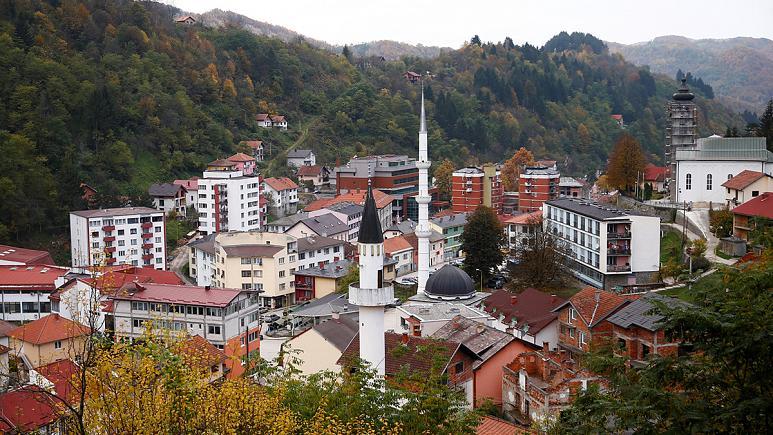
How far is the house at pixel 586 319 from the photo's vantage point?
20.2 m

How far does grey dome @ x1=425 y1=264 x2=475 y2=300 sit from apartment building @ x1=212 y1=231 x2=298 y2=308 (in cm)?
931

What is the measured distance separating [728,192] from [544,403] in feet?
67.9

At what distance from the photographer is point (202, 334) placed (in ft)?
→ 86.0

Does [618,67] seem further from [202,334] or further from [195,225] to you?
[202,334]

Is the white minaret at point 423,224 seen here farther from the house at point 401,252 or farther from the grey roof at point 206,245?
the grey roof at point 206,245

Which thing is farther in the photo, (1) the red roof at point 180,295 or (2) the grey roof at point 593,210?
(2) the grey roof at point 593,210

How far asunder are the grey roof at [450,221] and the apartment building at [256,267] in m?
11.2

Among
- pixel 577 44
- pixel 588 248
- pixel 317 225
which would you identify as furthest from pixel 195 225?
pixel 577 44

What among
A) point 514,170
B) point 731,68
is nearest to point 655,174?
point 514,170

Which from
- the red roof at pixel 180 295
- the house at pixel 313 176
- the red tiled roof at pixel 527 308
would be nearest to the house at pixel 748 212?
the red tiled roof at pixel 527 308

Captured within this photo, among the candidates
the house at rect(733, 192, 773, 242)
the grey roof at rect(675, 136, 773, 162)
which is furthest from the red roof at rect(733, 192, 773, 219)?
the grey roof at rect(675, 136, 773, 162)

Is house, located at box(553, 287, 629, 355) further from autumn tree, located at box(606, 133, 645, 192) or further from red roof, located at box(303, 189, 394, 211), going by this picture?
red roof, located at box(303, 189, 394, 211)

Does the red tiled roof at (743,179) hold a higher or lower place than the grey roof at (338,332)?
higher

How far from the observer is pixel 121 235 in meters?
36.7
